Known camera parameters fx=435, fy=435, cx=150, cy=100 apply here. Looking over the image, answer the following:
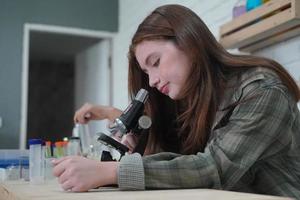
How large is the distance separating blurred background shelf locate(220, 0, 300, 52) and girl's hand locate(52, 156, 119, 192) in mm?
1095

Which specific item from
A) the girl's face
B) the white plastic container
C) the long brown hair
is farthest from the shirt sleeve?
the white plastic container

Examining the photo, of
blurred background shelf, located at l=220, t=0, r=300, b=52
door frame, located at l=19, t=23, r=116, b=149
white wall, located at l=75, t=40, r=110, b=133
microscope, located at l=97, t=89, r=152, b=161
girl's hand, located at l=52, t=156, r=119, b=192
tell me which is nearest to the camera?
girl's hand, located at l=52, t=156, r=119, b=192

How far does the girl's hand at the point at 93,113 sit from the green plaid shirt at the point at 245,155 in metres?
0.73

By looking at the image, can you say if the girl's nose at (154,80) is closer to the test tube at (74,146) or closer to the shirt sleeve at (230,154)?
the shirt sleeve at (230,154)

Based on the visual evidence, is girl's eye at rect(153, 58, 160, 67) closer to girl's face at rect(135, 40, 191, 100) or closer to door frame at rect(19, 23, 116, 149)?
girl's face at rect(135, 40, 191, 100)

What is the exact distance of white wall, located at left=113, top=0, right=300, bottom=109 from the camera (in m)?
1.90

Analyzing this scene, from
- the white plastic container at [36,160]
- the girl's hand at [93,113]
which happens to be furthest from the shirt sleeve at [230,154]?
the girl's hand at [93,113]

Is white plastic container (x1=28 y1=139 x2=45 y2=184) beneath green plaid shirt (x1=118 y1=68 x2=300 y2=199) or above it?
beneath

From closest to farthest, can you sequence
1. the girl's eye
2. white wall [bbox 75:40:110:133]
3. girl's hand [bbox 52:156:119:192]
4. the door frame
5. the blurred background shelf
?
girl's hand [bbox 52:156:119:192] → the girl's eye → the blurred background shelf → the door frame → white wall [bbox 75:40:110:133]

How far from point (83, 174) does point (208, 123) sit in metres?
0.39

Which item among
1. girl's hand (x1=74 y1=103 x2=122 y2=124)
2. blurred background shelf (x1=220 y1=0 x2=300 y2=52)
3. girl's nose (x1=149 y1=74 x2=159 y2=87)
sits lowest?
girl's hand (x1=74 y1=103 x2=122 y2=124)

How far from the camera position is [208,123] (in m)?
1.10

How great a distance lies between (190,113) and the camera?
3.83 ft

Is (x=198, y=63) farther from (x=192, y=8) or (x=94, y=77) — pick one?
(x=94, y=77)
